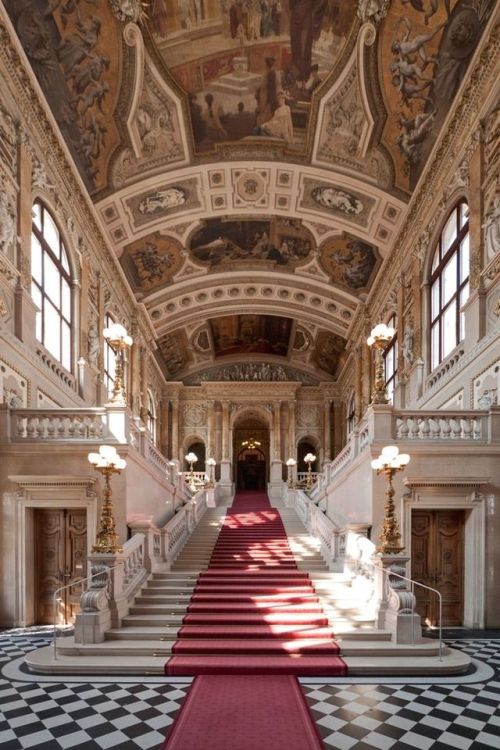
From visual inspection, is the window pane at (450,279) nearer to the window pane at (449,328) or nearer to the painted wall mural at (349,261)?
the window pane at (449,328)

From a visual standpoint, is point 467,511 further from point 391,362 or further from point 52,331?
point 52,331

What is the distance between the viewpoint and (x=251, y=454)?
36781mm

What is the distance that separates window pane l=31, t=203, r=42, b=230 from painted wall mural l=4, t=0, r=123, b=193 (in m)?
2.10

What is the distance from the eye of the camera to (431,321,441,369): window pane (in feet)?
50.7

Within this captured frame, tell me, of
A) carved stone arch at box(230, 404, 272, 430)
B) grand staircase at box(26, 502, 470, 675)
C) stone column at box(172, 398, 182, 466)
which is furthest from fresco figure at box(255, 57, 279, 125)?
stone column at box(172, 398, 182, 466)

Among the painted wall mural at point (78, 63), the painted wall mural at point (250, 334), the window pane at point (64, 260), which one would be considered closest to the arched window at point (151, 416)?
the painted wall mural at point (250, 334)

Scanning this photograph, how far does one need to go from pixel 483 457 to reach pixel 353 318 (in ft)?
49.1

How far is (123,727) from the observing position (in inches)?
228

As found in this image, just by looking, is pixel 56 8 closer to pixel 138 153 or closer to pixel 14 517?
pixel 138 153

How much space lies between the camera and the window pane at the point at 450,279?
46.5 feet

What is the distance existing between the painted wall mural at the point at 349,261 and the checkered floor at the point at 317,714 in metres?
16.2

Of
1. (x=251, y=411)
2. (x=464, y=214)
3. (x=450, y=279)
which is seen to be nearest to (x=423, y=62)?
(x=464, y=214)

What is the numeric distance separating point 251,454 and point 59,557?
25.9m

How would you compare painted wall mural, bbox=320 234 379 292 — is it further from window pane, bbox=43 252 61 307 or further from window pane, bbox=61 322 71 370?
window pane, bbox=43 252 61 307
